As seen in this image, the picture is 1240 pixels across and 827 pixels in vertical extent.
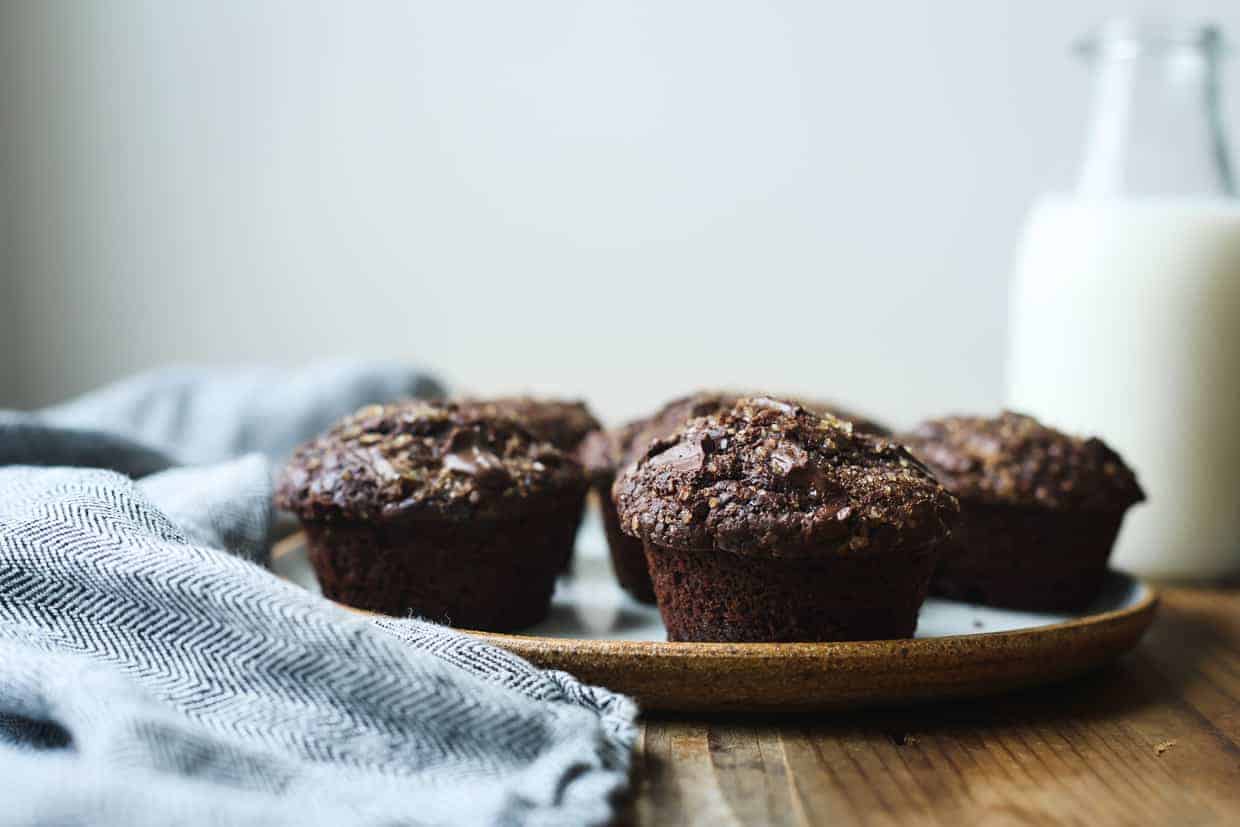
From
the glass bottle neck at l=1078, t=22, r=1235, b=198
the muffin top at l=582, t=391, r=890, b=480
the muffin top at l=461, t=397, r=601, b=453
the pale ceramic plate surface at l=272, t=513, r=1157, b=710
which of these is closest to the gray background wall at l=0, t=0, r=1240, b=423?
the glass bottle neck at l=1078, t=22, r=1235, b=198

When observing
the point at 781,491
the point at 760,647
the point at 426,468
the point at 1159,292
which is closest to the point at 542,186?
the point at 1159,292

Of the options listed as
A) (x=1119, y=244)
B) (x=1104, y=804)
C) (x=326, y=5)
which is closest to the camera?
(x=1104, y=804)

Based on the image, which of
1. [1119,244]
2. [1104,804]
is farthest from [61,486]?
[1119,244]

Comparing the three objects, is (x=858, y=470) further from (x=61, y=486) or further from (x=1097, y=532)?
(x=61, y=486)

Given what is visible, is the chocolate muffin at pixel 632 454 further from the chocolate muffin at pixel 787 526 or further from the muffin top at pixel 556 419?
the chocolate muffin at pixel 787 526

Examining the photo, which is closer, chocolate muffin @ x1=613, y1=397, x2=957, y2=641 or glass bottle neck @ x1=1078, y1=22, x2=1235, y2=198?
chocolate muffin @ x1=613, y1=397, x2=957, y2=641

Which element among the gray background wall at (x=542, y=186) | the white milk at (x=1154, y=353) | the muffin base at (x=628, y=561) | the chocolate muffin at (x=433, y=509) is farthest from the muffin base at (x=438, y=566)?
the gray background wall at (x=542, y=186)

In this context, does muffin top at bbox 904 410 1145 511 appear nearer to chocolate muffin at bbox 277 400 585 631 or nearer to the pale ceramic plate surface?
the pale ceramic plate surface
